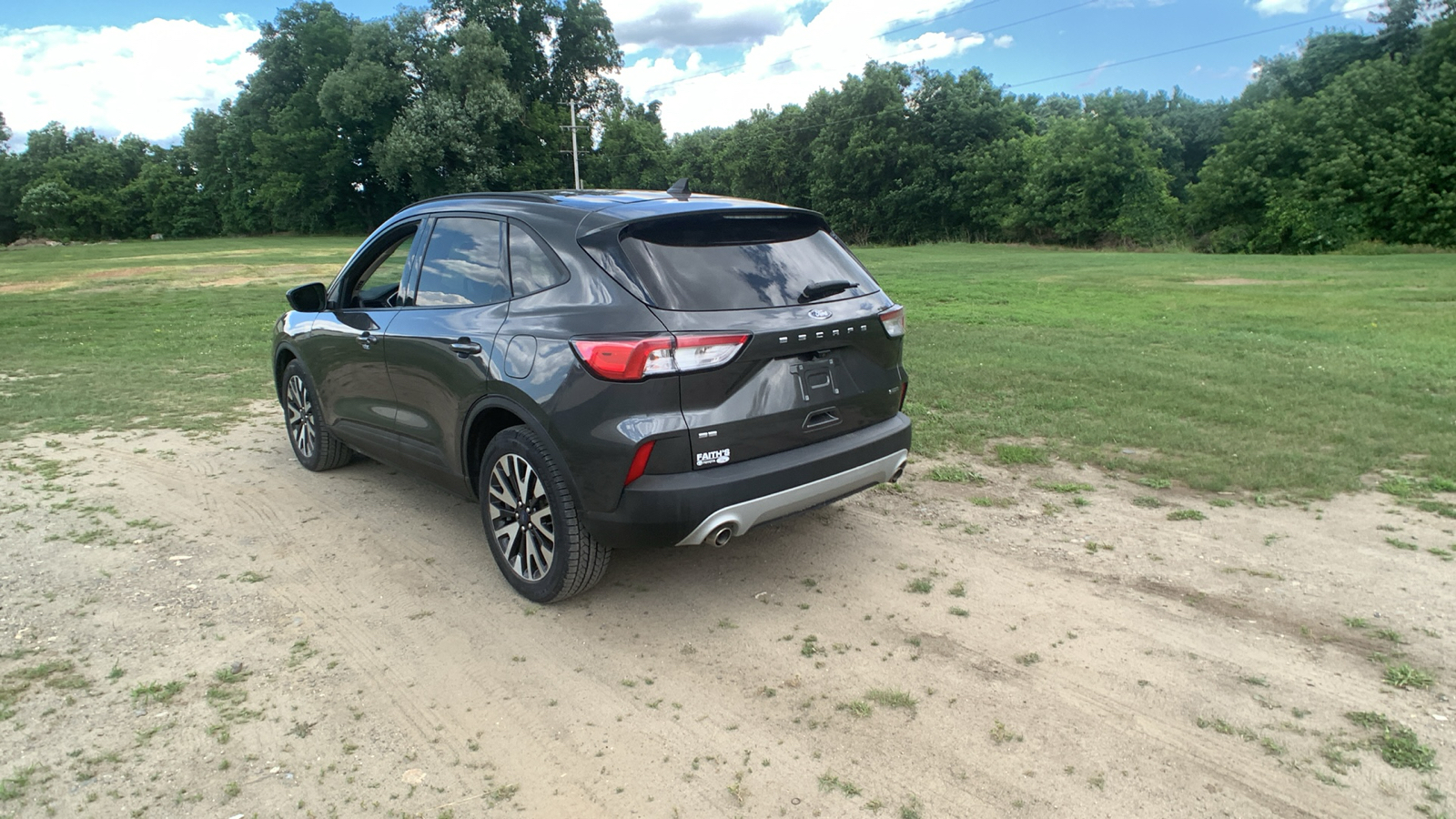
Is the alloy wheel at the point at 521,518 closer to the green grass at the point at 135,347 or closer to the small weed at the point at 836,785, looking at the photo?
the small weed at the point at 836,785

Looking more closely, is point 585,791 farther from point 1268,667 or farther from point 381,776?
point 1268,667

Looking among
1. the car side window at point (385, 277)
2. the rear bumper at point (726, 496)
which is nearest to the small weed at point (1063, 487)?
the rear bumper at point (726, 496)

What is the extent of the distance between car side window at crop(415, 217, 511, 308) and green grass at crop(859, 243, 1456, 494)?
3.43 m

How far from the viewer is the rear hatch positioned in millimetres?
3561

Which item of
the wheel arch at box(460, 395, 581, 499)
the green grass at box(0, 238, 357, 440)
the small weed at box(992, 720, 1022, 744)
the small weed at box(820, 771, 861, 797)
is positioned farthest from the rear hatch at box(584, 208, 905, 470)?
the green grass at box(0, 238, 357, 440)

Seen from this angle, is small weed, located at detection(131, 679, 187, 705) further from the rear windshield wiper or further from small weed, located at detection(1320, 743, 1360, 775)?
small weed, located at detection(1320, 743, 1360, 775)

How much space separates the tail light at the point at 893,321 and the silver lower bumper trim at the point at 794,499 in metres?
0.57

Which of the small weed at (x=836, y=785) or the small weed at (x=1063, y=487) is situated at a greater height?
the small weed at (x=1063, y=487)

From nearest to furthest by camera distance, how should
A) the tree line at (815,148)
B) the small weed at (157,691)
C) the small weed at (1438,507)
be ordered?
the small weed at (157,691) < the small weed at (1438,507) < the tree line at (815,148)

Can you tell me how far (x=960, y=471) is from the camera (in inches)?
231

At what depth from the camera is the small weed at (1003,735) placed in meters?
2.93

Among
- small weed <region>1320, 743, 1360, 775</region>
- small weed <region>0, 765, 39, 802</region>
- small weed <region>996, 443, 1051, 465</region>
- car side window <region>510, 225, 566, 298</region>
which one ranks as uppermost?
car side window <region>510, 225, 566, 298</region>

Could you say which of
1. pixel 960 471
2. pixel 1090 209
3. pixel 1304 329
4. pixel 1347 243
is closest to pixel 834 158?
pixel 1090 209

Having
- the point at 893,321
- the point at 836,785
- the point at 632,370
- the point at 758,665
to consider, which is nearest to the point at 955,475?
the point at 893,321
